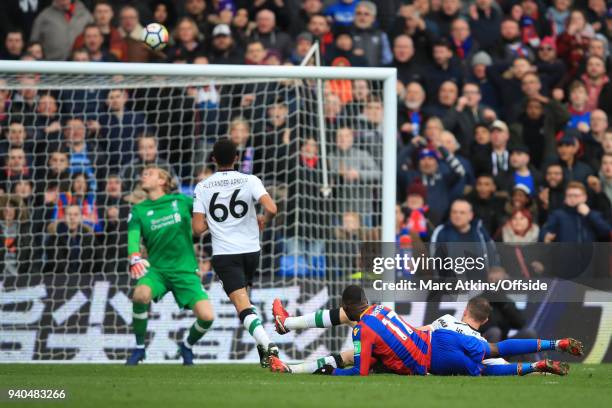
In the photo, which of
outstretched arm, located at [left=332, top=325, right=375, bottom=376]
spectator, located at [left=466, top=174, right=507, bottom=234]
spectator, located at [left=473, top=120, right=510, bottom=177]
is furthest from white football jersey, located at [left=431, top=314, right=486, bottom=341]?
spectator, located at [left=473, top=120, right=510, bottom=177]

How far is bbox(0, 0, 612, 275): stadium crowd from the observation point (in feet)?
47.5

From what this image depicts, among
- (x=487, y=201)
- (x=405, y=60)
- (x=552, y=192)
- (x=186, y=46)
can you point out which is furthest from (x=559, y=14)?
(x=186, y=46)

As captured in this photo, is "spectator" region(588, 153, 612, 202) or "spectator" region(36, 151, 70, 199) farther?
"spectator" region(588, 153, 612, 202)

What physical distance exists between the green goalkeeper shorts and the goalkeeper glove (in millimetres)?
2284

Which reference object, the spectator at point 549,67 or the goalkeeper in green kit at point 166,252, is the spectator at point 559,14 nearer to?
the spectator at point 549,67

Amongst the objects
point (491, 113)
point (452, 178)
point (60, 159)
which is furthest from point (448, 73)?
point (60, 159)

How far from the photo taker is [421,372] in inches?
417

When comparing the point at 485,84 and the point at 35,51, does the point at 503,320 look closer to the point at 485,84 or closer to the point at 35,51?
the point at 485,84

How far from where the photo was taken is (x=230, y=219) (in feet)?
36.8

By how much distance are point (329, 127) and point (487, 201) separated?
2.21 meters

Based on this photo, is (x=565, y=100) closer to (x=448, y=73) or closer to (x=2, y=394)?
(x=448, y=73)

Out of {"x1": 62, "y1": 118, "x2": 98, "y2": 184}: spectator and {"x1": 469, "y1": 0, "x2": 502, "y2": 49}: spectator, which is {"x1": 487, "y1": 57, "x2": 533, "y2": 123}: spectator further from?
{"x1": 62, "y1": 118, "x2": 98, "y2": 184}: spectator

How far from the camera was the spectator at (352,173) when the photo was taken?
48.1 ft

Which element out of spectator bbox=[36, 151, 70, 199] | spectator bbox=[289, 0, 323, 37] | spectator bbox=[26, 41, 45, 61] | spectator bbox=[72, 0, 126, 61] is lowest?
spectator bbox=[36, 151, 70, 199]
